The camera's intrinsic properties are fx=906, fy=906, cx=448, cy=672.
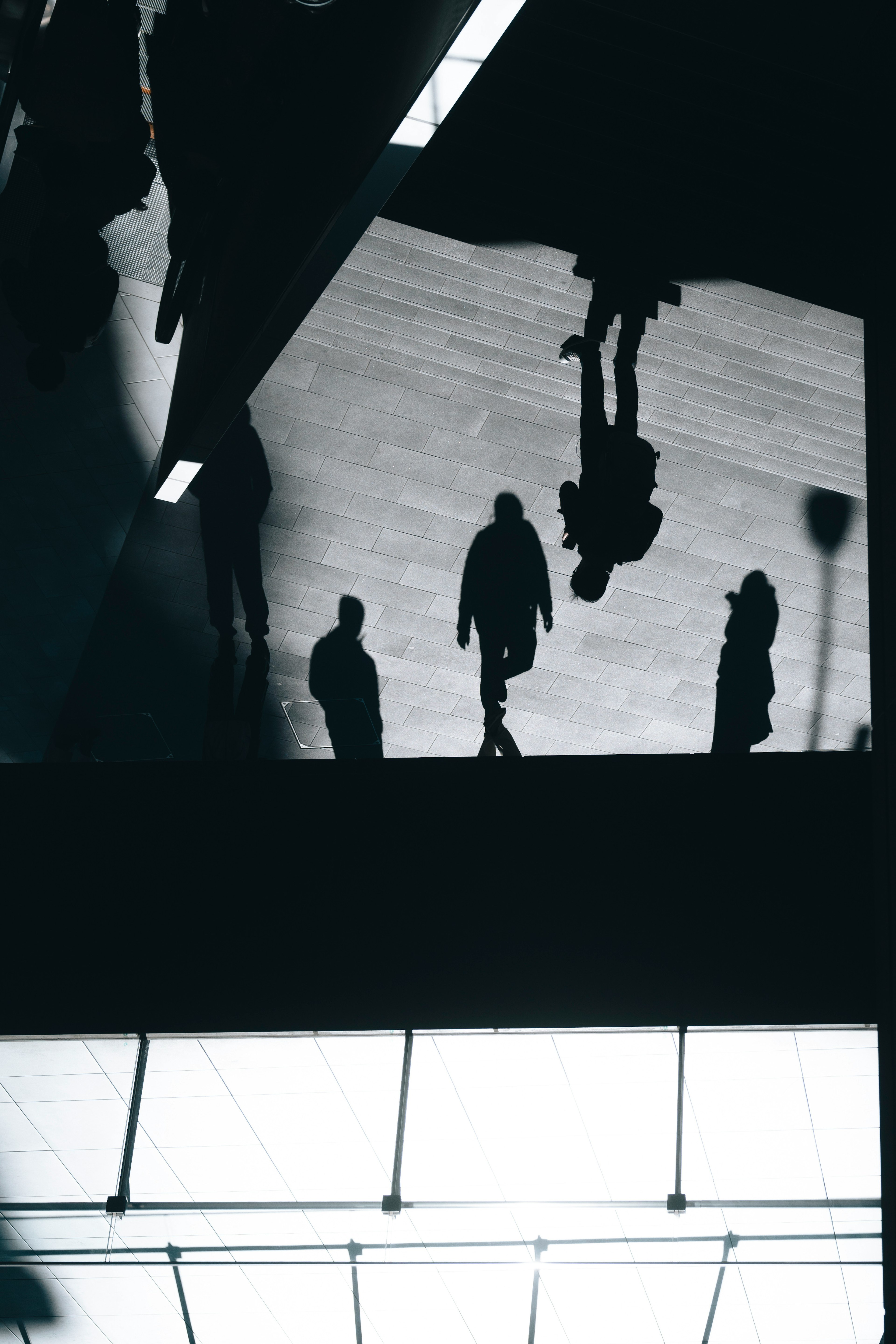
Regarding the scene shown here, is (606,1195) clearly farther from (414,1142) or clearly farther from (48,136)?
(48,136)

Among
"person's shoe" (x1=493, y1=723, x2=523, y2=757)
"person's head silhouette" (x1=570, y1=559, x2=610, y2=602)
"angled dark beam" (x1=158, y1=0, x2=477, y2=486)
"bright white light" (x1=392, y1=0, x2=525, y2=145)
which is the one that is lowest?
"bright white light" (x1=392, y1=0, x2=525, y2=145)

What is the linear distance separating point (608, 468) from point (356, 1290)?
18.1 feet

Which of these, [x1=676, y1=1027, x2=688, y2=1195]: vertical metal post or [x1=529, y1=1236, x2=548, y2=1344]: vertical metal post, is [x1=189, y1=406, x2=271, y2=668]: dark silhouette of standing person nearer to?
[x1=676, y1=1027, x2=688, y2=1195]: vertical metal post

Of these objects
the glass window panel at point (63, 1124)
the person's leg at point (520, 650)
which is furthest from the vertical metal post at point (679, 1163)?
the person's leg at point (520, 650)

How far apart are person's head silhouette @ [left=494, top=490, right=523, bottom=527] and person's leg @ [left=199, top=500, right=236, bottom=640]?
2161mm

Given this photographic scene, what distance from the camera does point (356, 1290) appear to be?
18.2 ft

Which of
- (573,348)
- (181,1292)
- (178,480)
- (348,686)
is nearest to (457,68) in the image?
(178,480)

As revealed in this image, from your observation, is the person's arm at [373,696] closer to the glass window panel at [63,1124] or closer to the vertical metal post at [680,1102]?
the glass window panel at [63,1124]

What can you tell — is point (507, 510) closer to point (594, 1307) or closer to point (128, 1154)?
point (128, 1154)

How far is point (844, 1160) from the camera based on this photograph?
5.09m

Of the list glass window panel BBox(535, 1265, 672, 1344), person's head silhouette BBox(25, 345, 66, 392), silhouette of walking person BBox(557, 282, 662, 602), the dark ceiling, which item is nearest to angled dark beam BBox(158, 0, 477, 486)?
person's head silhouette BBox(25, 345, 66, 392)

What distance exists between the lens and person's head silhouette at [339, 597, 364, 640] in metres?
7.59

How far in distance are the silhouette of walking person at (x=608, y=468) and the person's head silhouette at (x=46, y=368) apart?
3188 millimetres

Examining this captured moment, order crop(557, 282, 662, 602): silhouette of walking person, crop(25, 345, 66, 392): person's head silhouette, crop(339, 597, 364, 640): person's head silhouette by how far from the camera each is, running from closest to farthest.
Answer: crop(25, 345, 66, 392): person's head silhouette < crop(557, 282, 662, 602): silhouette of walking person < crop(339, 597, 364, 640): person's head silhouette
